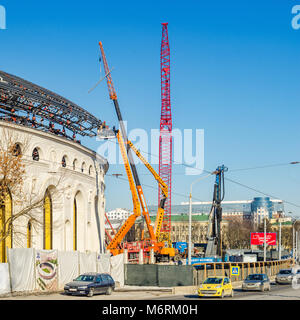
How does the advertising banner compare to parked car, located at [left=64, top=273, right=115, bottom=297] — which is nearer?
parked car, located at [left=64, top=273, right=115, bottom=297]

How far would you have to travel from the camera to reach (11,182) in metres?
33.0

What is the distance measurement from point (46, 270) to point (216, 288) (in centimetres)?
1010

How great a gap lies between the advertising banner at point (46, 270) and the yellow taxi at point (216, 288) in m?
8.79

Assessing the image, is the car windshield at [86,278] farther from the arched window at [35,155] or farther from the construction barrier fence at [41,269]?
the arched window at [35,155]

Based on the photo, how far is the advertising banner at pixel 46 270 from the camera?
3141 centimetres

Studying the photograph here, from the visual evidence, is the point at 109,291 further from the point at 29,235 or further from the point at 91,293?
the point at 29,235

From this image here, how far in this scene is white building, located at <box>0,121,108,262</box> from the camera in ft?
148

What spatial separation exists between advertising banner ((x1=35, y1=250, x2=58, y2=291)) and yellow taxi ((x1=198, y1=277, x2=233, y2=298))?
28.8 feet

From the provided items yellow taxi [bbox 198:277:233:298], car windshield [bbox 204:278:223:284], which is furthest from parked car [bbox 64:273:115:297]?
car windshield [bbox 204:278:223:284]

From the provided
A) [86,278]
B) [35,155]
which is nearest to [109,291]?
[86,278]

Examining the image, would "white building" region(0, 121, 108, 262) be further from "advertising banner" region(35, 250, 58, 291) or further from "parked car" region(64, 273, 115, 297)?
"parked car" region(64, 273, 115, 297)

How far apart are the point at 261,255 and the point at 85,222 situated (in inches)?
1542

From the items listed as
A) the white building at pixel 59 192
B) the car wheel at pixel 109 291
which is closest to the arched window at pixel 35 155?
the white building at pixel 59 192

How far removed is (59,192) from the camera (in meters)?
51.8
